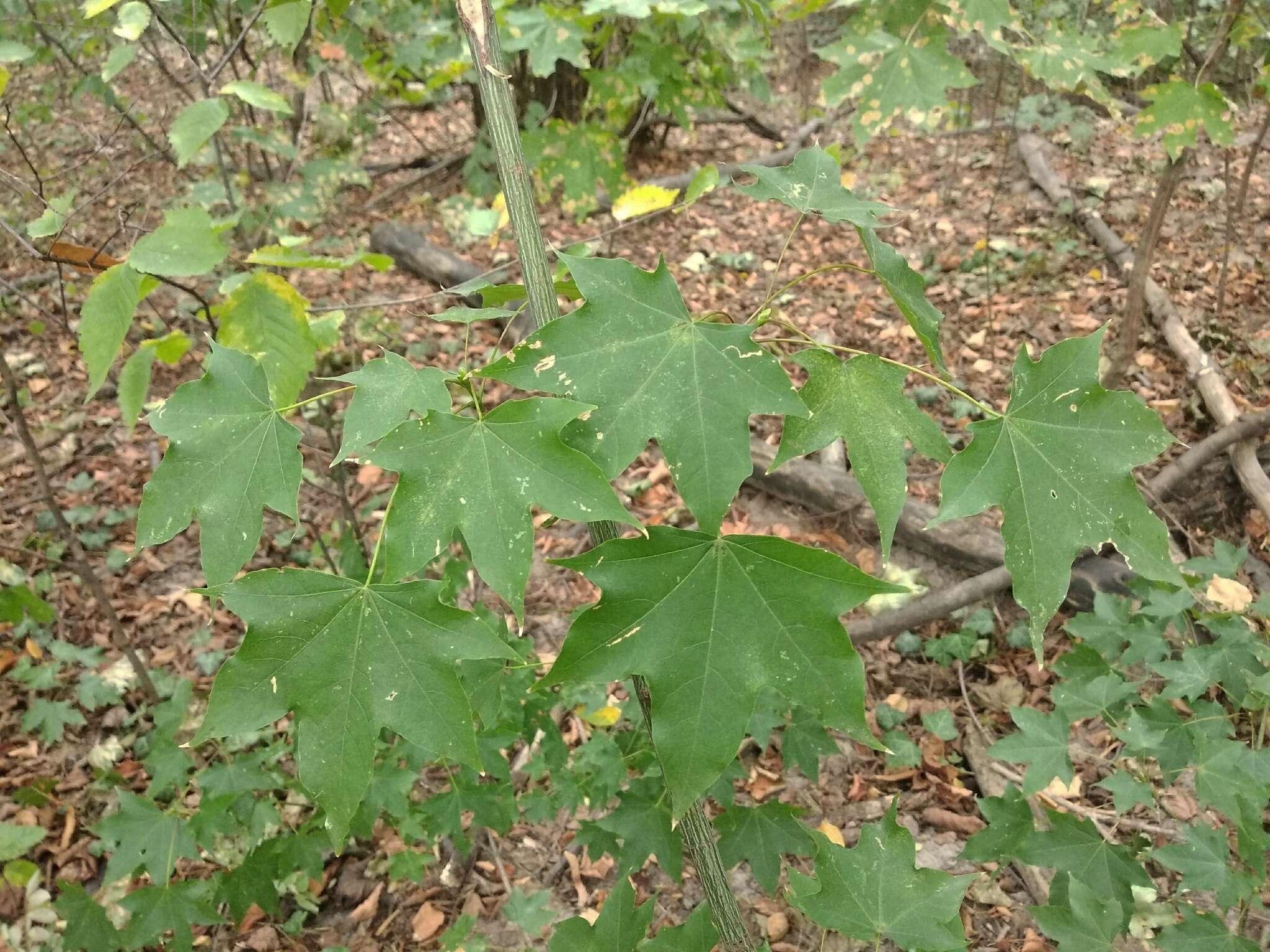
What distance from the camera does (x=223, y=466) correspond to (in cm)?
116

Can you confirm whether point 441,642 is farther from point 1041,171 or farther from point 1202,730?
point 1041,171

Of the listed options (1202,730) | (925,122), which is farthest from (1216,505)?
(925,122)

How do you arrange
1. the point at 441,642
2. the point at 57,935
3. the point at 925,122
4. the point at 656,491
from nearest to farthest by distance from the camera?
the point at 441,642 → the point at 57,935 → the point at 925,122 → the point at 656,491

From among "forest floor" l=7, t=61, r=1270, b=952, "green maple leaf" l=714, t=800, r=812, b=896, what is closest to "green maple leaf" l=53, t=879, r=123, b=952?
"forest floor" l=7, t=61, r=1270, b=952

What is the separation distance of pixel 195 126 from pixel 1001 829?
8.97ft

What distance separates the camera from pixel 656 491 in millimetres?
3939

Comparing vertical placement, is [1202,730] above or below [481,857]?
above

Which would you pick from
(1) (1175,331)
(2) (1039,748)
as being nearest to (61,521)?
(2) (1039,748)

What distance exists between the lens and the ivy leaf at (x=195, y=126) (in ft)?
6.82

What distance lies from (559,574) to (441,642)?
106 inches

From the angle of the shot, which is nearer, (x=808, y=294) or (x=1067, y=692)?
(x=1067, y=692)

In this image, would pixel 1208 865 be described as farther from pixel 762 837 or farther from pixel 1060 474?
pixel 1060 474

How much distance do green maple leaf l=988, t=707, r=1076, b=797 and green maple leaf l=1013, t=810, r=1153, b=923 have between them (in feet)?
0.29

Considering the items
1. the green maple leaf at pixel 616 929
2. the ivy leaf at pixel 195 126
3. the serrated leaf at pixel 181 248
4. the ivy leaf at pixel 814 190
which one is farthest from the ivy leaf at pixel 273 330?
the green maple leaf at pixel 616 929
